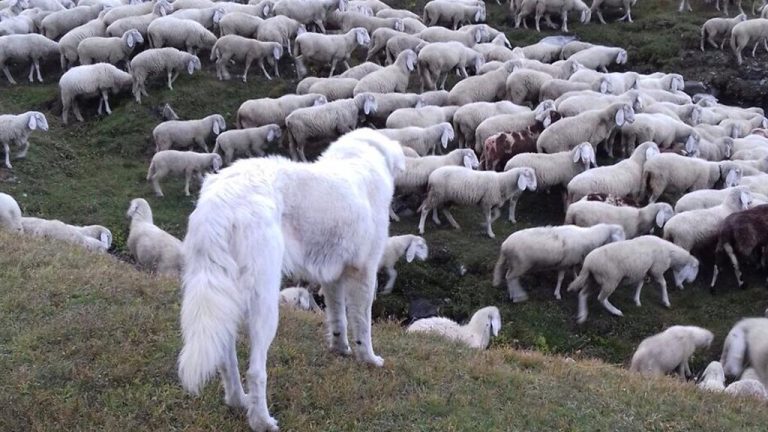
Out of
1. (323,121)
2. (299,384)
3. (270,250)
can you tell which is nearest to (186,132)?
(323,121)

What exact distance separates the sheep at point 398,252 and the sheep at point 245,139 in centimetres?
551

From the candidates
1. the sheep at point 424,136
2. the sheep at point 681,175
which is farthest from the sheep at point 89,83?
the sheep at point 681,175

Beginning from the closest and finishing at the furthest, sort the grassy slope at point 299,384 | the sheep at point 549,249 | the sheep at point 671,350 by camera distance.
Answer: the grassy slope at point 299,384
the sheep at point 671,350
the sheep at point 549,249

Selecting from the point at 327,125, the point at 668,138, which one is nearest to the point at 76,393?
the point at 327,125

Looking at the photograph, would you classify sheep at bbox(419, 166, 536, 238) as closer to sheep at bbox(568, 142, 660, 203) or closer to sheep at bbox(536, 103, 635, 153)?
sheep at bbox(568, 142, 660, 203)

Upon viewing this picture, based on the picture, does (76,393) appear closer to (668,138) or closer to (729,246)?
(729,246)

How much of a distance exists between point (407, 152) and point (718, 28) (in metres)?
14.2

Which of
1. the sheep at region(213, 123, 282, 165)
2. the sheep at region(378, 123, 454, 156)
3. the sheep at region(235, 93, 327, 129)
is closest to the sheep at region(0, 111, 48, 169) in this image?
the sheep at region(213, 123, 282, 165)

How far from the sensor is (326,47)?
22.5m

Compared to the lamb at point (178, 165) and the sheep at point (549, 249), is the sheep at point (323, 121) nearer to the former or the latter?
the lamb at point (178, 165)

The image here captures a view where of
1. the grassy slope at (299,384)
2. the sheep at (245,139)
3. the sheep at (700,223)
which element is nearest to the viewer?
the grassy slope at (299,384)

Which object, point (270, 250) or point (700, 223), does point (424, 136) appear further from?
point (270, 250)

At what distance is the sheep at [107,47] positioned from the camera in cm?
2209

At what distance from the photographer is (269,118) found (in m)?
19.1
